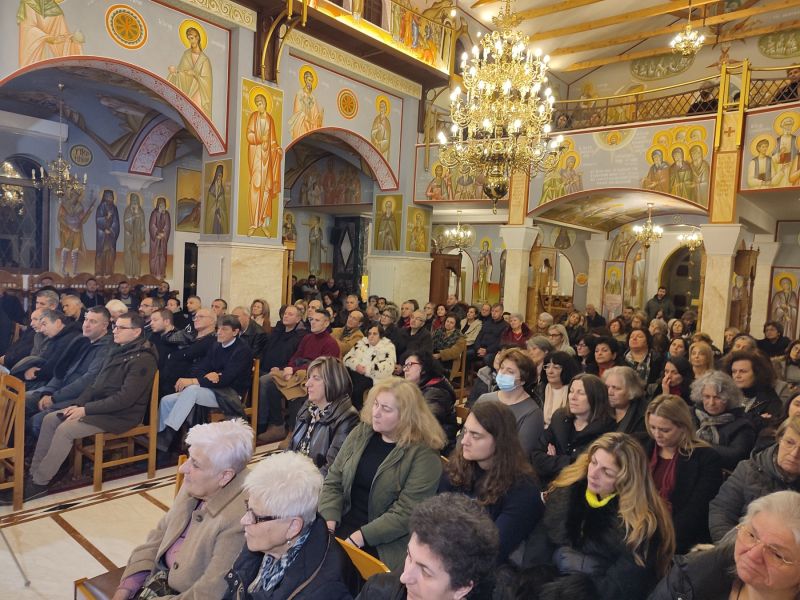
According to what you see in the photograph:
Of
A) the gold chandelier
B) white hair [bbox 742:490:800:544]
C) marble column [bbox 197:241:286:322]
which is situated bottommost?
white hair [bbox 742:490:800:544]

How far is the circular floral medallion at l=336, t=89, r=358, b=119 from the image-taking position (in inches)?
442

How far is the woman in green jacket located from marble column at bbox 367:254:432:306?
9919 millimetres

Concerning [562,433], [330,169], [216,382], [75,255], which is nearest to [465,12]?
[330,169]

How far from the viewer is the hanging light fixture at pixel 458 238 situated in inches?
A: 715

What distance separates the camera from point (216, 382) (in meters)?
5.18

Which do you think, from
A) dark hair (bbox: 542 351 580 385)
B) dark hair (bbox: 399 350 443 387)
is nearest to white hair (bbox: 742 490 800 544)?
dark hair (bbox: 542 351 580 385)

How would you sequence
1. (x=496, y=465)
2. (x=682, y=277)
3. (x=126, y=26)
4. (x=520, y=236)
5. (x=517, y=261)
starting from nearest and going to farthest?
(x=496, y=465) → (x=126, y=26) → (x=520, y=236) → (x=517, y=261) → (x=682, y=277)

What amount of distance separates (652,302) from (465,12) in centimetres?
935

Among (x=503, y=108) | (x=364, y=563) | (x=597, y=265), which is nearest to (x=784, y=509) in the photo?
(x=364, y=563)

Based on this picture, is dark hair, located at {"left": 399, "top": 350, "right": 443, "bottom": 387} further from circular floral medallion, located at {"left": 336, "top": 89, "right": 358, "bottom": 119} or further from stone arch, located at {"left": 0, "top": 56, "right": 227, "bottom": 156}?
circular floral medallion, located at {"left": 336, "top": 89, "right": 358, "bottom": 119}

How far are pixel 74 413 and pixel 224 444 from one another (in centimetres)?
276

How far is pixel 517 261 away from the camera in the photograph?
11.9 metres

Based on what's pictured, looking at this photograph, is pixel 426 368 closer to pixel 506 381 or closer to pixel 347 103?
pixel 506 381

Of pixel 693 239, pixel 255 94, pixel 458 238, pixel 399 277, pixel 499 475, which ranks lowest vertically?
pixel 499 475
